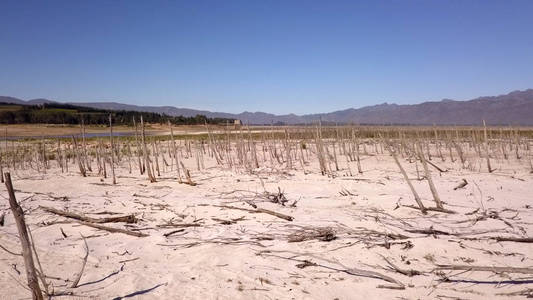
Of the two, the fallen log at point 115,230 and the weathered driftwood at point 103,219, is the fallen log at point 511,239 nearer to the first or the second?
the fallen log at point 115,230

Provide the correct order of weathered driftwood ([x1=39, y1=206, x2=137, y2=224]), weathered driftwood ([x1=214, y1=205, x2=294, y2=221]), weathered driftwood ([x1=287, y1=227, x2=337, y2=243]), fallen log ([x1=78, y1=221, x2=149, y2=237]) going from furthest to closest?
weathered driftwood ([x1=214, y1=205, x2=294, y2=221]), weathered driftwood ([x1=39, y1=206, x2=137, y2=224]), fallen log ([x1=78, y1=221, x2=149, y2=237]), weathered driftwood ([x1=287, y1=227, x2=337, y2=243])

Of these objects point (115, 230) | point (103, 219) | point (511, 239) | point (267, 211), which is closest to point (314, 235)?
point (267, 211)

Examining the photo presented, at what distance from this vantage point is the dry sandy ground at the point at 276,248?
3336 millimetres

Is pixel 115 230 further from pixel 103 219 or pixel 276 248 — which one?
pixel 276 248

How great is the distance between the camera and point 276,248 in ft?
14.3

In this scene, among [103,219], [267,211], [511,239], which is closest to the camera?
[511,239]

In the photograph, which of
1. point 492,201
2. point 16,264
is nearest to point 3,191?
point 16,264

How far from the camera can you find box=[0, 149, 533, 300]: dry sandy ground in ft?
10.9

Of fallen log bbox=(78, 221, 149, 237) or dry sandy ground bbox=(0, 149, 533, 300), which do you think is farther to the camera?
fallen log bbox=(78, 221, 149, 237)

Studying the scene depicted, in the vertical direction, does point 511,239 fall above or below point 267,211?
below

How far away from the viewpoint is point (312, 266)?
12.7 feet

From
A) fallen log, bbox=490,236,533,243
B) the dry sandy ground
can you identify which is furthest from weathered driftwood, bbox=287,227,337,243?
fallen log, bbox=490,236,533,243

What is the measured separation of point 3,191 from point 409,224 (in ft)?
31.5

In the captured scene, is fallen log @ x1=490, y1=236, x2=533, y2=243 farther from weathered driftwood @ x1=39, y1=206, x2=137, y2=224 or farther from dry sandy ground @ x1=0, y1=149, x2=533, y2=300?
weathered driftwood @ x1=39, y1=206, x2=137, y2=224
